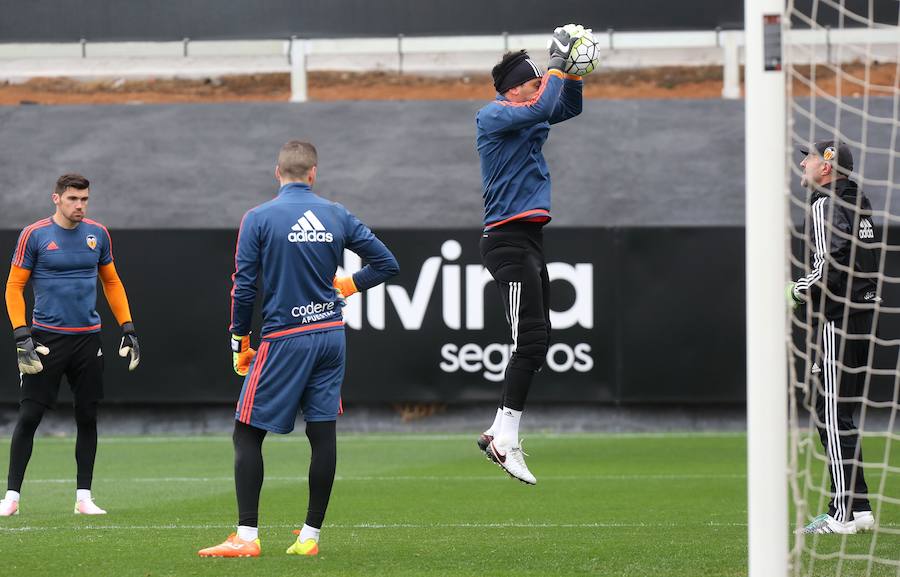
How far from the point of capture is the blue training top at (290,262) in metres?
6.85

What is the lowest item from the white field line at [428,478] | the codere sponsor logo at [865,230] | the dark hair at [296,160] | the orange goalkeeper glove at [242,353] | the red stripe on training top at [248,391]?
the white field line at [428,478]

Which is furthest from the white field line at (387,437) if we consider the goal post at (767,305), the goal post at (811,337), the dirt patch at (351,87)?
the goal post at (767,305)

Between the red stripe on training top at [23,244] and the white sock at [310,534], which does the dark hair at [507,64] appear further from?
the red stripe on training top at [23,244]

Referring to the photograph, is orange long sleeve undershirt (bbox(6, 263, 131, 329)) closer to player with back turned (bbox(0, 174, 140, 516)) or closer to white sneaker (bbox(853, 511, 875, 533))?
player with back turned (bbox(0, 174, 140, 516))

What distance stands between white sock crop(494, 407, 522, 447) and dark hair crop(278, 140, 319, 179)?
1.62 meters

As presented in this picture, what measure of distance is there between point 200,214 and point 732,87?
295 inches

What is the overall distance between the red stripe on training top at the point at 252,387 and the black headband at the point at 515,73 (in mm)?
1856

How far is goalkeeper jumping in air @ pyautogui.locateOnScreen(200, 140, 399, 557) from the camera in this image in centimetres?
685

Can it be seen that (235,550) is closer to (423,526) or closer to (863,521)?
(423,526)

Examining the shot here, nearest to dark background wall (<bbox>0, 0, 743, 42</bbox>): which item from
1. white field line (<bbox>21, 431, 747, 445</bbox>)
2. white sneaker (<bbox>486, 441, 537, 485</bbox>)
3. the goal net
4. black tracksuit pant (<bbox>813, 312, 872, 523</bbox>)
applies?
white field line (<bbox>21, 431, 747, 445</bbox>)

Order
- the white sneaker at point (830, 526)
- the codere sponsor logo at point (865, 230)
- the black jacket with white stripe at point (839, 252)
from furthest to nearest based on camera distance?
the codere sponsor logo at point (865, 230) → the white sneaker at point (830, 526) → the black jacket with white stripe at point (839, 252)

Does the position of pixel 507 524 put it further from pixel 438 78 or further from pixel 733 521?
pixel 438 78

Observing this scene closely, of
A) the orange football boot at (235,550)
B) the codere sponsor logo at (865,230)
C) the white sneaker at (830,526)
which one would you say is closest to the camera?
the orange football boot at (235,550)

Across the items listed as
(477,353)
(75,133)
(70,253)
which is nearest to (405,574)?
(70,253)
